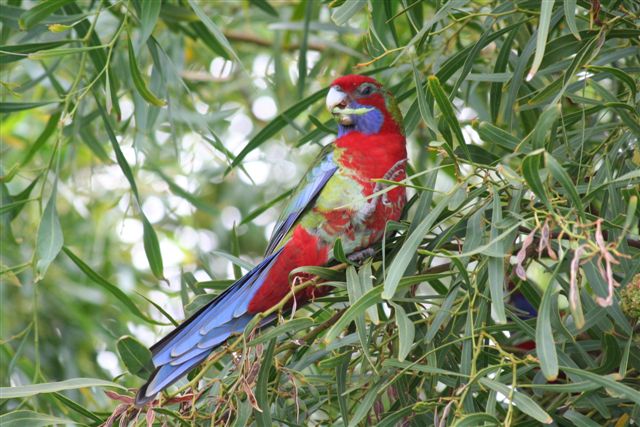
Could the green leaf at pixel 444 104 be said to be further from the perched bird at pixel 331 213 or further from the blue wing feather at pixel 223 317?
the blue wing feather at pixel 223 317

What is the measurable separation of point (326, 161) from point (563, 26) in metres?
0.74

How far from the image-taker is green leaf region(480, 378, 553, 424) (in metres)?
1.25

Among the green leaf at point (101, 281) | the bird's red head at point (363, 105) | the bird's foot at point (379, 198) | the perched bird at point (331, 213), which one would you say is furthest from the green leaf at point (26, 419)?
the bird's red head at point (363, 105)

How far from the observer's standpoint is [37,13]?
1906 millimetres

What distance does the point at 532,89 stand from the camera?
214cm

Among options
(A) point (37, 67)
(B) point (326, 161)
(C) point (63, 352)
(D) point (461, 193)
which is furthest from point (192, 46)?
(D) point (461, 193)

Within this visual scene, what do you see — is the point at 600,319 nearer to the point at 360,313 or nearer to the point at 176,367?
the point at 360,313

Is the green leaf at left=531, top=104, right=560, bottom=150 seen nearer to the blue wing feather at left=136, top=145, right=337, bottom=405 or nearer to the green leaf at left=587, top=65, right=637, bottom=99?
the green leaf at left=587, top=65, right=637, bottom=99

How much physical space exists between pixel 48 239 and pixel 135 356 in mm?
374

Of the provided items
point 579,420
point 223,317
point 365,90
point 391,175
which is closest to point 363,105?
point 365,90

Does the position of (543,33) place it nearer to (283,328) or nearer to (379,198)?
(283,328)

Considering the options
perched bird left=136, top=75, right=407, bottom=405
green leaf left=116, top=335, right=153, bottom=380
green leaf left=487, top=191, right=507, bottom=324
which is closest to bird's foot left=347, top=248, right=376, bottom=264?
perched bird left=136, top=75, right=407, bottom=405

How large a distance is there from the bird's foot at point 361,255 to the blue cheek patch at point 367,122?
32 cm

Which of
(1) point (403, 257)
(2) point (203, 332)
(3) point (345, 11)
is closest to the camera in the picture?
(1) point (403, 257)
